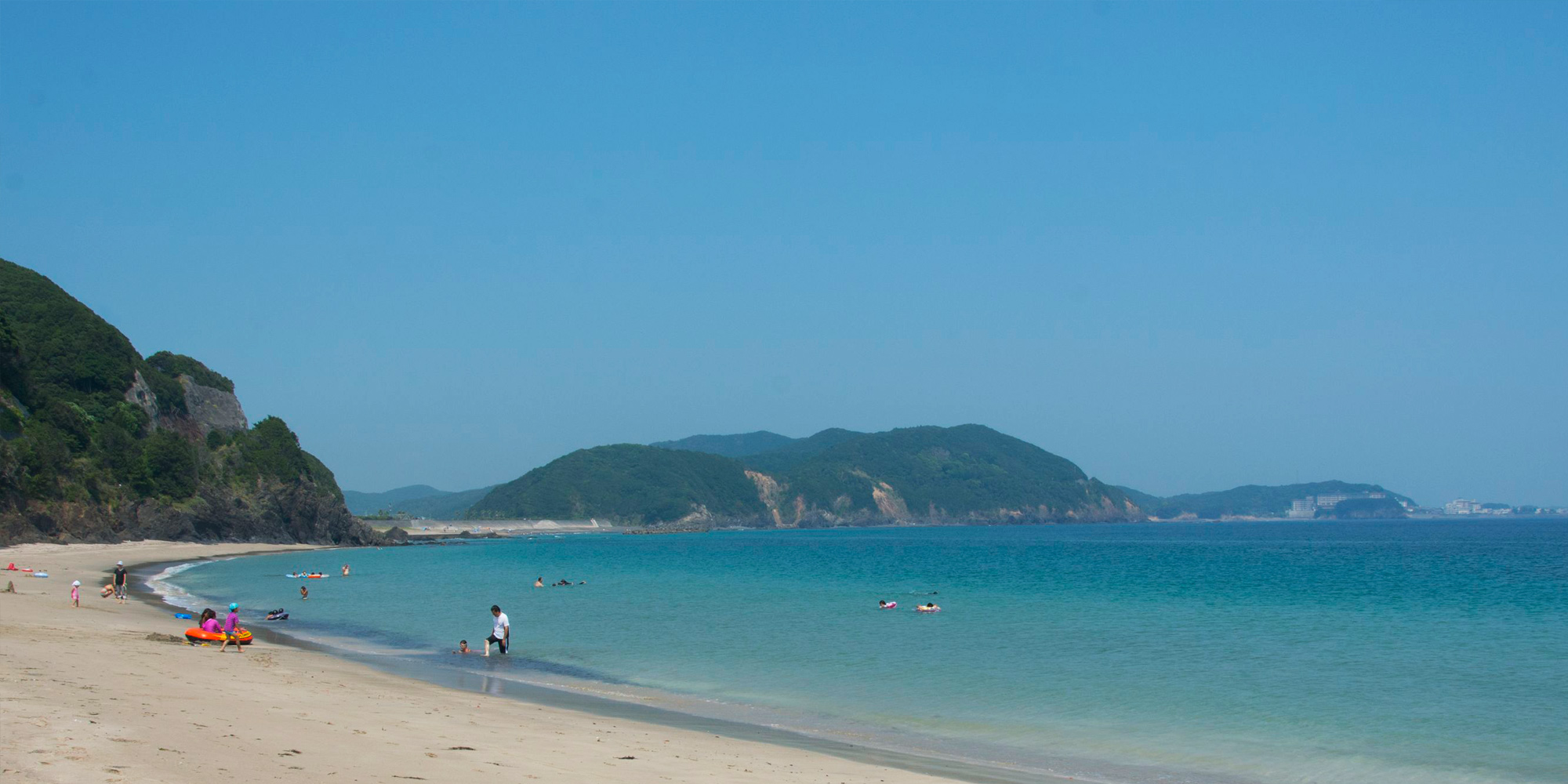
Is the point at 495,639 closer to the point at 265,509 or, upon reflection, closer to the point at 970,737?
the point at 970,737

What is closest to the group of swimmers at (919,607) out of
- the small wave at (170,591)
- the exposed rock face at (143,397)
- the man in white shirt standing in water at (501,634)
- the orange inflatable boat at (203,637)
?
the man in white shirt standing in water at (501,634)

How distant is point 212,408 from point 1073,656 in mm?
96584

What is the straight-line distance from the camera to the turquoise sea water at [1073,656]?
14.3m

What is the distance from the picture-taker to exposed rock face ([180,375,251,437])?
9300 cm

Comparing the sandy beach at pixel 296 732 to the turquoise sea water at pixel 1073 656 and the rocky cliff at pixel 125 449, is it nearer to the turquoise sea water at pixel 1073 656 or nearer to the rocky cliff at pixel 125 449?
the turquoise sea water at pixel 1073 656

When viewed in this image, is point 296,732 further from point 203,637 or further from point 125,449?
point 125,449

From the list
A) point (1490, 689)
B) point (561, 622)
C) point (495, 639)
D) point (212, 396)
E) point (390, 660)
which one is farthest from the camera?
point (212, 396)

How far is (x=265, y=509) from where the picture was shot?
87.0 meters

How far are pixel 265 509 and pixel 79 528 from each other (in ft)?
97.6

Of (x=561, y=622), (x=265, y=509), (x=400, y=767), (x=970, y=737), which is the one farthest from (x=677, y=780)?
(x=265, y=509)

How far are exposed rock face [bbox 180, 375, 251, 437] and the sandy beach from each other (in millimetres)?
84166

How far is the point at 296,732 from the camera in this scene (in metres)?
11.0

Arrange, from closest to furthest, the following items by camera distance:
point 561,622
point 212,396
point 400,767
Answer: point 400,767, point 561,622, point 212,396

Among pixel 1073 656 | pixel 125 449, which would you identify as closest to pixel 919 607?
pixel 1073 656
